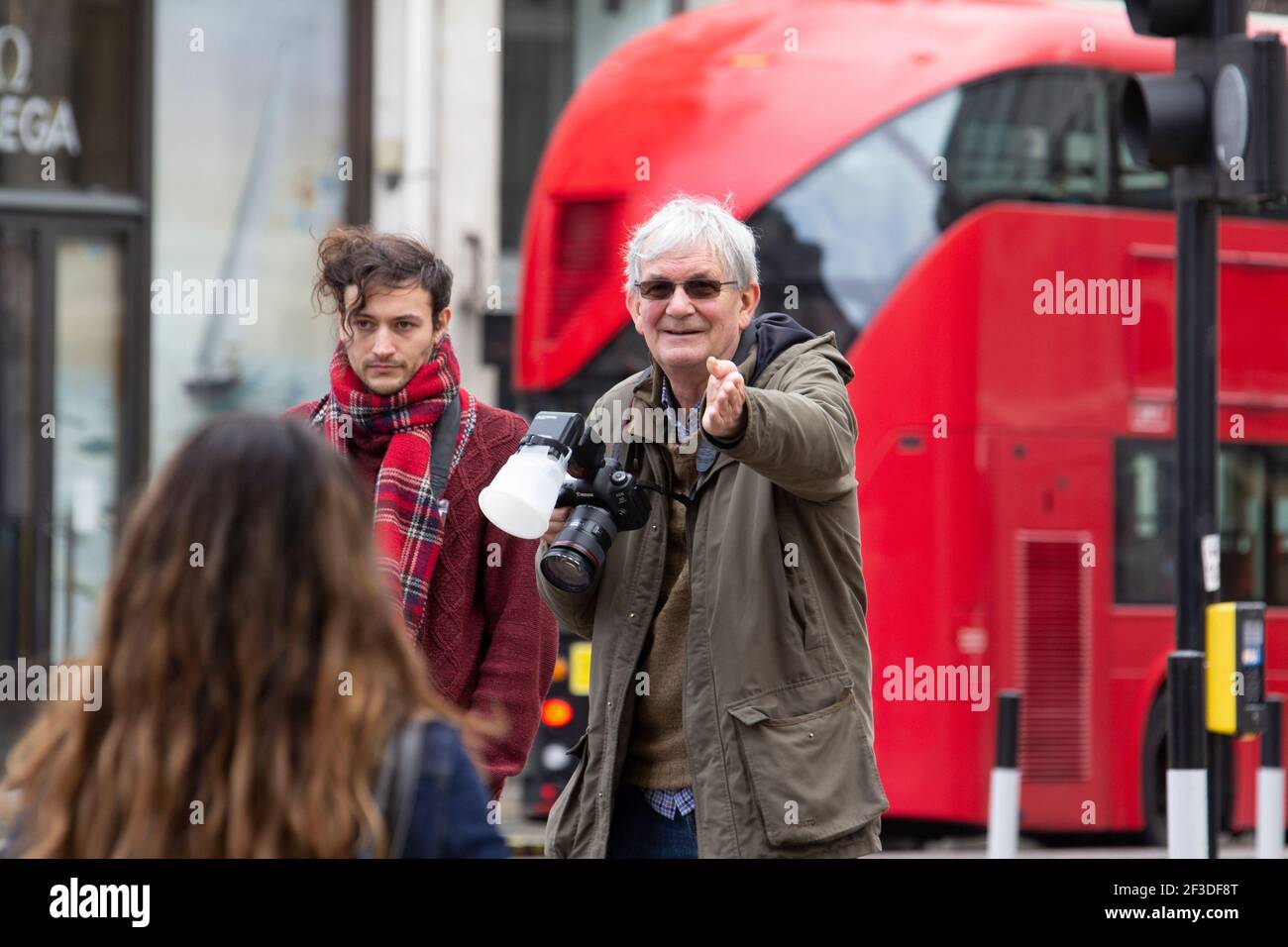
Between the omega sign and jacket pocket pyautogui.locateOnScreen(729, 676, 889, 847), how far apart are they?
10.7 metres

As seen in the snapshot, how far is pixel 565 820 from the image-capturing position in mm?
3488

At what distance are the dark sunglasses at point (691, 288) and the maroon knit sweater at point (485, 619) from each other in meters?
0.53

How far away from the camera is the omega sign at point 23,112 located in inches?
500

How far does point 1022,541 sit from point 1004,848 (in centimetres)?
177

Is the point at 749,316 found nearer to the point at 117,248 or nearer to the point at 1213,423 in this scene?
the point at 1213,423

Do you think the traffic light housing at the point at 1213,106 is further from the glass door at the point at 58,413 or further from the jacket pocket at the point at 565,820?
the glass door at the point at 58,413

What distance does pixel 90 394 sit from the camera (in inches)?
508

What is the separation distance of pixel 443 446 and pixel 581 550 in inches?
19.1

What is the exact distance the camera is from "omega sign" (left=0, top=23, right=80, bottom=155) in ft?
41.7

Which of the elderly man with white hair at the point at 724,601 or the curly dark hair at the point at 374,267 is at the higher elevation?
the curly dark hair at the point at 374,267
